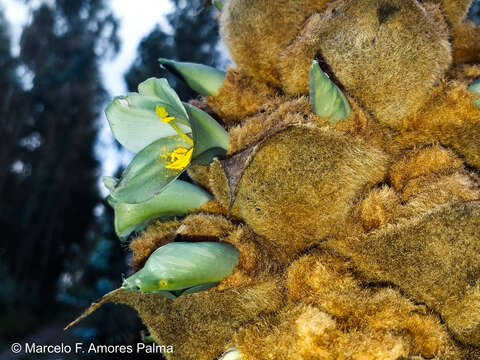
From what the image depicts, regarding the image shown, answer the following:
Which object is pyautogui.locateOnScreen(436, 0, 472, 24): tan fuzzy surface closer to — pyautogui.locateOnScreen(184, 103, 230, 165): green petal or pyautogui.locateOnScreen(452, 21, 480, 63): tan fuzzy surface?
pyautogui.locateOnScreen(452, 21, 480, 63): tan fuzzy surface

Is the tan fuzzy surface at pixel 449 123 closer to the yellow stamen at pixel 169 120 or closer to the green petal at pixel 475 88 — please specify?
the green petal at pixel 475 88

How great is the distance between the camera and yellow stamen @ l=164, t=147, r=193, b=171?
88 cm

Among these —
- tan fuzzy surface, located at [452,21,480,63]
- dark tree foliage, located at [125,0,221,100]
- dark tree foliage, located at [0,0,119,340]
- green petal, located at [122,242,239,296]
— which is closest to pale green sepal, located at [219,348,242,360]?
green petal, located at [122,242,239,296]

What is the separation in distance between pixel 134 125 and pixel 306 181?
43 centimetres

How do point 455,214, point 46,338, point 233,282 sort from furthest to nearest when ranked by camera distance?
point 46,338
point 233,282
point 455,214

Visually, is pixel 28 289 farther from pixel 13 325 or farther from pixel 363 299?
pixel 363 299

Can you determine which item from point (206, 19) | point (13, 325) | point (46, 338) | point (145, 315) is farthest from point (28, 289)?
point (145, 315)

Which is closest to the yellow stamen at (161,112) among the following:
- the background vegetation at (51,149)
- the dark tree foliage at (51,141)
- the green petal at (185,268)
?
the green petal at (185,268)

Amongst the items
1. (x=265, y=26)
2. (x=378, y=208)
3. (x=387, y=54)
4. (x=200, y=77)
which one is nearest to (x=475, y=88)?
(x=387, y=54)

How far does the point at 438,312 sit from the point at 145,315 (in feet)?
1.89

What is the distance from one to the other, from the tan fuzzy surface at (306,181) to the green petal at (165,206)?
21 centimetres

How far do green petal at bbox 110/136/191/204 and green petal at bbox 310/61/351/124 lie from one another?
0.30 m

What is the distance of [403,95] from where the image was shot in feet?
2.64

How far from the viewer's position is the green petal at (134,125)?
0.93m
